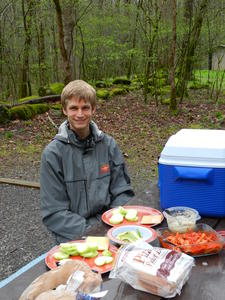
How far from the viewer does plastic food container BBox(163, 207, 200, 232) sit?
6.01ft

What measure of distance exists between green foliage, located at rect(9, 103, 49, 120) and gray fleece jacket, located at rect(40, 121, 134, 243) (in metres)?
7.27

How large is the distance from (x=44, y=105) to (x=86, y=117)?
322 inches

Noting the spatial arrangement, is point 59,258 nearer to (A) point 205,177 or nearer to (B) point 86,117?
(A) point 205,177

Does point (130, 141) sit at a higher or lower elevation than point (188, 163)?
lower

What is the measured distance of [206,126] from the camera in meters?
9.44

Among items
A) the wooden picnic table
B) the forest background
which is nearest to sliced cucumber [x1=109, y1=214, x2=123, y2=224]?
the wooden picnic table

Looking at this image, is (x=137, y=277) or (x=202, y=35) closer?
(x=137, y=277)

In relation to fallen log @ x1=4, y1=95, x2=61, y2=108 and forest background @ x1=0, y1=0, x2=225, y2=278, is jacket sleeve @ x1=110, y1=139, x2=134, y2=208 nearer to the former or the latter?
forest background @ x1=0, y1=0, x2=225, y2=278

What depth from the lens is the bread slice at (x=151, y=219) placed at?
2062mm

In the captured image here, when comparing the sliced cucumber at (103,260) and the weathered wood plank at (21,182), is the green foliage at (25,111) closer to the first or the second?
the weathered wood plank at (21,182)

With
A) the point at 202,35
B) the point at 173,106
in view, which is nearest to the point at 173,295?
the point at 173,106

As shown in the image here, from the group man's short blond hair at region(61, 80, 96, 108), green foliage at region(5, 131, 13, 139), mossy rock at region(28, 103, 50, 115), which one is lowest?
green foliage at region(5, 131, 13, 139)

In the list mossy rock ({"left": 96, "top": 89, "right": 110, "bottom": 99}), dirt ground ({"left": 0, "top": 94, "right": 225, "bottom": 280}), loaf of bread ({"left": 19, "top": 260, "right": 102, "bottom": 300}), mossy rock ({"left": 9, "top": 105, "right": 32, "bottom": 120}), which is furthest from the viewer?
mossy rock ({"left": 96, "top": 89, "right": 110, "bottom": 99})

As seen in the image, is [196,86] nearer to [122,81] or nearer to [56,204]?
[122,81]
